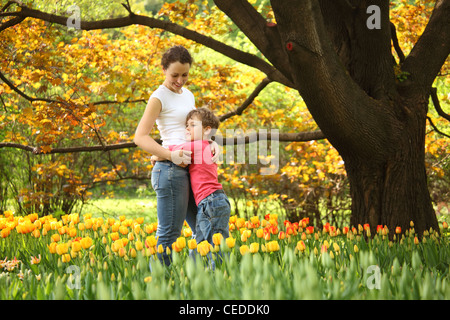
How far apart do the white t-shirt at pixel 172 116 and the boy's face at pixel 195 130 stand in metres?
0.04

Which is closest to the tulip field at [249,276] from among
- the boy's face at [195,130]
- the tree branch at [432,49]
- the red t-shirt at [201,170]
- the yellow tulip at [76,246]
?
the yellow tulip at [76,246]

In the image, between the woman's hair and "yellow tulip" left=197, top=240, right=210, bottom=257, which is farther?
the woman's hair

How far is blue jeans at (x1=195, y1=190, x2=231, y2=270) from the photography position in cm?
293

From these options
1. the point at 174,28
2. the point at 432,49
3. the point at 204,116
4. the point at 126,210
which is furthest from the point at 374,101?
the point at 126,210

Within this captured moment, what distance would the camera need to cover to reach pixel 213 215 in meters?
2.94

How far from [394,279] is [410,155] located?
224 centimetres

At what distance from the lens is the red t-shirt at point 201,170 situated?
2922 millimetres

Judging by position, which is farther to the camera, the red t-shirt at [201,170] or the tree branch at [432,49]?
the tree branch at [432,49]

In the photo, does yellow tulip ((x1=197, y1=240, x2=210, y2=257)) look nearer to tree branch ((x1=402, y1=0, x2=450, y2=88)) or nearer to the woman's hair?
the woman's hair

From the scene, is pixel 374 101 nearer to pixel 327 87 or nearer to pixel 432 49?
pixel 327 87

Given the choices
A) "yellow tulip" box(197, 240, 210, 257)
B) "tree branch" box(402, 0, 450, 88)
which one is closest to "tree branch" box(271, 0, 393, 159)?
"tree branch" box(402, 0, 450, 88)

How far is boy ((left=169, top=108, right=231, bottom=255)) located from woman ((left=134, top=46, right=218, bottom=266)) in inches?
2.3

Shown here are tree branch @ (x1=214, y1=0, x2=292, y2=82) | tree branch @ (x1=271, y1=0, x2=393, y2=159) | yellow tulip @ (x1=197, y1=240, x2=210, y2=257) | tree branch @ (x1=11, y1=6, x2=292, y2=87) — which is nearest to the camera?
yellow tulip @ (x1=197, y1=240, x2=210, y2=257)

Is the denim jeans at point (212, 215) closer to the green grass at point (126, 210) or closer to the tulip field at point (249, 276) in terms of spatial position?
the tulip field at point (249, 276)
